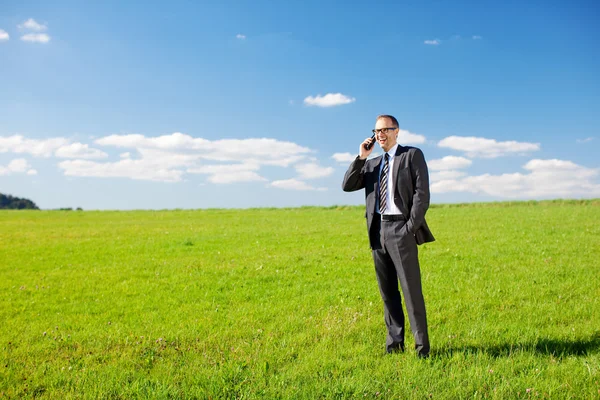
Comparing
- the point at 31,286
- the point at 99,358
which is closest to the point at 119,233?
the point at 31,286

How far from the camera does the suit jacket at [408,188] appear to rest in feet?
22.3

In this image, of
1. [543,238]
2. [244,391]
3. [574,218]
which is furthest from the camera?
[574,218]

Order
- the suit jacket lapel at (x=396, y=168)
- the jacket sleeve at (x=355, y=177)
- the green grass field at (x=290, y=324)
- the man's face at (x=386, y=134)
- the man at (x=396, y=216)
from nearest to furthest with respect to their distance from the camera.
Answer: the green grass field at (x=290, y=324) → the man at (x=396, y=216) → the suit jacket lapel at (x=396, y=168) → the man's face at (x=386, y=134) → the jacket sleeve at (x=355, y=177)

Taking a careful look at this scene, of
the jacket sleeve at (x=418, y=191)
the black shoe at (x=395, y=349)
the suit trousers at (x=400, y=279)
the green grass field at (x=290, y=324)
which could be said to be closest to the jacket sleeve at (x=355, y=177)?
the suit trousers at (x=400, y=279)

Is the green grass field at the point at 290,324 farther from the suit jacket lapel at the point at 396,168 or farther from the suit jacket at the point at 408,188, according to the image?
the suit jacket lapel at the point at 396,168

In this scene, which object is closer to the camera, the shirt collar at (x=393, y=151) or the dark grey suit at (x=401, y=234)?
the dark grey suit at (x=401, y=234)

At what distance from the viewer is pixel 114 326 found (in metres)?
10.5

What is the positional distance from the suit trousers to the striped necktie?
26 cm

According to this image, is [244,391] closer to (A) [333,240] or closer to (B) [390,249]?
(B) [390,249]

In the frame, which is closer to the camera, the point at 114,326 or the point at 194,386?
the point at 194,386

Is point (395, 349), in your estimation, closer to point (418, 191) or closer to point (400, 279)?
point (400, 279)

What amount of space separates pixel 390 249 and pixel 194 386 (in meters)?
3.57

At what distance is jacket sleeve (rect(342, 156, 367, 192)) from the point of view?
7.65 m

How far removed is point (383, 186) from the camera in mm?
7316
